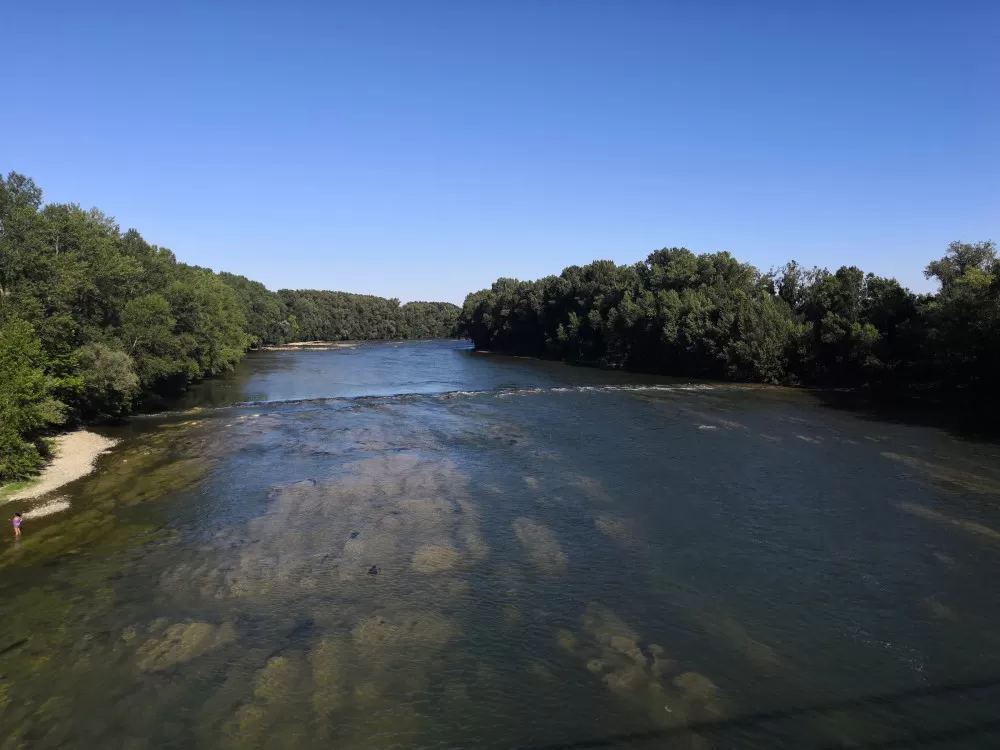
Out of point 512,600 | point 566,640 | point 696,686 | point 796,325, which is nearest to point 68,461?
point 512,600

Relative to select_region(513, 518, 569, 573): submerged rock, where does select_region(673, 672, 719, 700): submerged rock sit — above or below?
below

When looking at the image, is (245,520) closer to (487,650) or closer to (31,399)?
(31,399)

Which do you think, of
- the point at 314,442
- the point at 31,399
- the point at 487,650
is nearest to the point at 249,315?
the point at 314,442

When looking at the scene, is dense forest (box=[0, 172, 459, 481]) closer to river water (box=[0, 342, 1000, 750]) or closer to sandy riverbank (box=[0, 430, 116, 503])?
sandy riverbank (box=[0, 430, 116, 503])

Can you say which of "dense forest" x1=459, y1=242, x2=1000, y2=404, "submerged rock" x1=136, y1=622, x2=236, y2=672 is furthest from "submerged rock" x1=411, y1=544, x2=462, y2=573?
"dense forest" x1=459, y1=242, x2=1000, y2=404

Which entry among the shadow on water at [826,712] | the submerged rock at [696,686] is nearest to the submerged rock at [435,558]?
the submerged rock at [696,686]

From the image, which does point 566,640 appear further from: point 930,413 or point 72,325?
point 930,413

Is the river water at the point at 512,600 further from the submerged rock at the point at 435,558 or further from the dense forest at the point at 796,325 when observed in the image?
the dense forest at the point at 796,325
